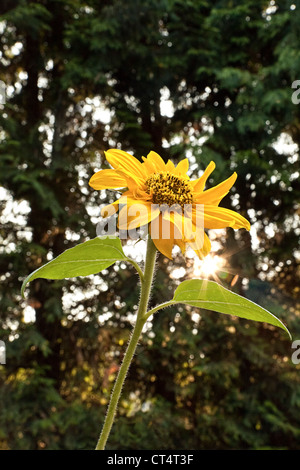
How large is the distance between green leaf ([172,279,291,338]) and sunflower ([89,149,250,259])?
0.07 feet

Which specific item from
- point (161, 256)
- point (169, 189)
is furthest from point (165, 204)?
point (161, 256)

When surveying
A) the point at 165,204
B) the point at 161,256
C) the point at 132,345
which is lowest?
the point at 132,345

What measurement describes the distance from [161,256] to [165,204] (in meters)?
2.06

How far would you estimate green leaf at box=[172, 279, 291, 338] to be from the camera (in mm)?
240

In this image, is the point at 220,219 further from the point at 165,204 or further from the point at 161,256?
the point at 161,256

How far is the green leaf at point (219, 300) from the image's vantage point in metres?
0.24

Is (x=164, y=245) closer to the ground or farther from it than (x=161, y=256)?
closer to the ground

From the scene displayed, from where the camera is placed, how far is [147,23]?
2.83m

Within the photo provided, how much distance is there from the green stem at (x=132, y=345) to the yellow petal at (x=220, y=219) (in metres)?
0.04

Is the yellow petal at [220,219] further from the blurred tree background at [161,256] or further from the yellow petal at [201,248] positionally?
the blurred tree background at [161,256]

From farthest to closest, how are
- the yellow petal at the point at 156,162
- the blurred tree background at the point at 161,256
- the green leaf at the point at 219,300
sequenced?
1. the blurred tree background at the point at 161,256
2. the yellow petal at the point at 156,162
3. the green leaf at the point at 219,300

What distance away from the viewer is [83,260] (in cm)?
26

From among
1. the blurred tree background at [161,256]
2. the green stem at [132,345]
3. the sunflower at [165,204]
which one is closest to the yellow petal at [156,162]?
the sunflower at [165,204]

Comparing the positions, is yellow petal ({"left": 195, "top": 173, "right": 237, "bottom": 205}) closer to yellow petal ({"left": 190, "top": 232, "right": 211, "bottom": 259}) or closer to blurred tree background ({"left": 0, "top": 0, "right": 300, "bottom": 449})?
yellow petal ({"left": 190, "top": 232, "right": 211, "bottom": 259})
